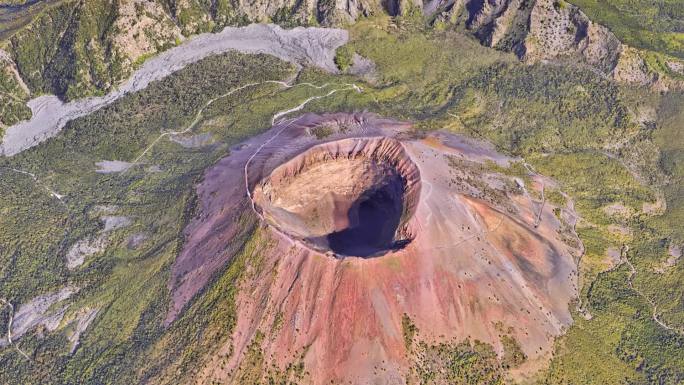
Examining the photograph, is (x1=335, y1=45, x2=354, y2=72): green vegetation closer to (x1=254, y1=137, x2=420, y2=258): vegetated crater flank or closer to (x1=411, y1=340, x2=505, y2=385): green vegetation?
(x1=254, y1=137, x2=420, y2=258): vegetated crater flank

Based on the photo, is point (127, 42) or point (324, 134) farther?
point (127, 42)

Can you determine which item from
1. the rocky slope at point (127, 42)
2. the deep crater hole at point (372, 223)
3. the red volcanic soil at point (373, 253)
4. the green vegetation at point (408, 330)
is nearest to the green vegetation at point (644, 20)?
the rocky slope at point (127, 42)

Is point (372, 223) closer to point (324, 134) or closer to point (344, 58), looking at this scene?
point (324, 134)

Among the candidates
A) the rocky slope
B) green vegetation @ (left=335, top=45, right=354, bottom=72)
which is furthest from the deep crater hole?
the rocky slope

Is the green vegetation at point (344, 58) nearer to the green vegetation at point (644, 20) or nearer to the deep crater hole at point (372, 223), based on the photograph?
the deep crater hole at point (372, 223)

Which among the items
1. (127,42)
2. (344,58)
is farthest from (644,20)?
(127,42)

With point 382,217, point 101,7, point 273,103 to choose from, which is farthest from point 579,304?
point 101,7
